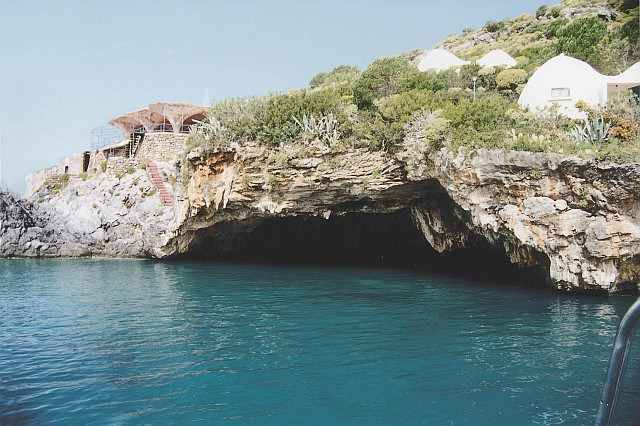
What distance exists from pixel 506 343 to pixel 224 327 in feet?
24.7

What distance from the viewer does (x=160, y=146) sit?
4706 centimetres

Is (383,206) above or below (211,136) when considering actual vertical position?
below

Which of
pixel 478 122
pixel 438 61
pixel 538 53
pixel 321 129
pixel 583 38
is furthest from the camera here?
pixel 538 53

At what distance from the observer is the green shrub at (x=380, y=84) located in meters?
26.8

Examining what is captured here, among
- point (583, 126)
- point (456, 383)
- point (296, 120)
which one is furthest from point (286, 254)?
point (456, 383)

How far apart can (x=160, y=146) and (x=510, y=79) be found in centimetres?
2983

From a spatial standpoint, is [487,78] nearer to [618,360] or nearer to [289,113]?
[289,113]

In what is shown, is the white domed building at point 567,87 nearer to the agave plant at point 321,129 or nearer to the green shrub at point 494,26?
the agave plant at point 321,129

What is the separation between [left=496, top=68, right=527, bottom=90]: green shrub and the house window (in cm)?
1128

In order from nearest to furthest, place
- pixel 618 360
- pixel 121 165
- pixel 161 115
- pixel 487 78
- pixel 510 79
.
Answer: pixel 618 360
pixel 510 79
pixel 487 78
pixel 121 165
pixel 161 115

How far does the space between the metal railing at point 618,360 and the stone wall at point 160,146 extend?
46.8 m

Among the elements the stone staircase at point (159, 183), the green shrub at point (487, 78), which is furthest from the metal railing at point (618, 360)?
the stone staircase at point (159, 183)

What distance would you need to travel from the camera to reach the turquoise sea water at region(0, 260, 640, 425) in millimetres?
8625

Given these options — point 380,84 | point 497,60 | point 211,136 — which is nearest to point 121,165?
point 211,136
